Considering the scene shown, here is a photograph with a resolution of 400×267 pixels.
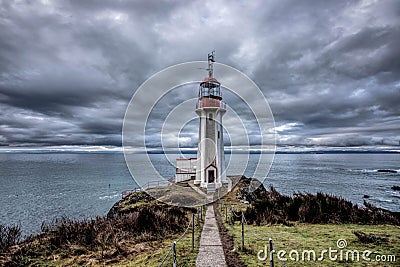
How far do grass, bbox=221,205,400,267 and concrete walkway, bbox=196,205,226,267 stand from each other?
588 millimetres

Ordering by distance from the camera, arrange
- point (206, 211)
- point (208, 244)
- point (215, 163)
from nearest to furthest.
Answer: point (208, 244) < point (206, 211) < point (215, 163)

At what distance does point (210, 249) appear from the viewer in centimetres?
727

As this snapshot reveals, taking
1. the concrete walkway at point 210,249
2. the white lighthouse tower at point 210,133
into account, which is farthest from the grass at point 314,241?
the white lighthouse tower at point 210,133

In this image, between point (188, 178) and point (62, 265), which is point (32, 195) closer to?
point (188, 178)

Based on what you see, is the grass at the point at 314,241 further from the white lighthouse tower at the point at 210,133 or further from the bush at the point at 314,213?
the white lighthouse tower at the point at 210,133

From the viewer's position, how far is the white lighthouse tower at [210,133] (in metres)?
22.4

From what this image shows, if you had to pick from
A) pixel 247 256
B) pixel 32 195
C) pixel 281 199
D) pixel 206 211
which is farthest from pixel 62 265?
pixel 32 195

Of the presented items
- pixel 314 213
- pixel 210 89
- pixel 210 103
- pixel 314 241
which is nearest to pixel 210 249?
pixel 314 241

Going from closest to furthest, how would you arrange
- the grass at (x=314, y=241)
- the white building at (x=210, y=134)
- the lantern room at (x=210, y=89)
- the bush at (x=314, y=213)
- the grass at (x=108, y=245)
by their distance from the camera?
1. the grass at (x=314, y=241)
2. the grass at (x=108, y=245)
3. the bush at (x=314, y=213)
4. the white building at (x=210, y=134)
5. the lantern room at (x=210, y=89)

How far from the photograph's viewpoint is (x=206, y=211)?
46.5 feet

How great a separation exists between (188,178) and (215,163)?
17.8 ft

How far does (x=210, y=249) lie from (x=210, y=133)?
52.1 ft

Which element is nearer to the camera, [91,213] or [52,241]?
[52,241]

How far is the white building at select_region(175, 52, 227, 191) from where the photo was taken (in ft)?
73.5
